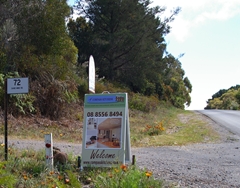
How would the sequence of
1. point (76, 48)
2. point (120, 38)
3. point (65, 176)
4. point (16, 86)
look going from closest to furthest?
1. point (65, 176)
2. point (16, 86)
3. point (76, 48)
4. point (120, 38)

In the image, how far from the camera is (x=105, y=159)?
6.59m

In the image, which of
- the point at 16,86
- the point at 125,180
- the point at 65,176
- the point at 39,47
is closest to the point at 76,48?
the point at 39,47

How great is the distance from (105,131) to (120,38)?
910 inches

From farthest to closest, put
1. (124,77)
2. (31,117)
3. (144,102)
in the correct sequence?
(124,77), (144,102), (31,117)

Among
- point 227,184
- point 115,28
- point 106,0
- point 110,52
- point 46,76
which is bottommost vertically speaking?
point 227,184

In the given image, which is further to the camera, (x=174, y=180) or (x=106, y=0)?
(x=106, y=0)

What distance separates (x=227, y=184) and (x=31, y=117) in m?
9.72

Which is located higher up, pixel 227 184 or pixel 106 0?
pixel 106 0

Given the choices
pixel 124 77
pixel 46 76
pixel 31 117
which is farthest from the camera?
pixel 124 77

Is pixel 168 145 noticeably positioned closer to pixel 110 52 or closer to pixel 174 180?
pixel 174 180

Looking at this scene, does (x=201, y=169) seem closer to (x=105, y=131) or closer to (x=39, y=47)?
(x=105, y=131)

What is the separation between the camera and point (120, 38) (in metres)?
29.3

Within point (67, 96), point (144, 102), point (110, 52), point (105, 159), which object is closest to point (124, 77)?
point (110, 52)

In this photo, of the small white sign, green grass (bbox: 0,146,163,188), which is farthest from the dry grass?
green grass (bbox: 0,146,163,188)
